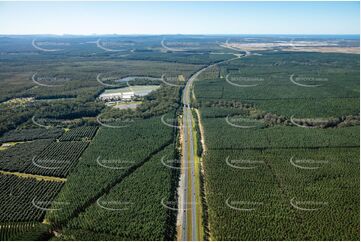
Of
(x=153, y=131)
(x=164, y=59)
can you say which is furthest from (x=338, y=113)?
(x=164, y=59)

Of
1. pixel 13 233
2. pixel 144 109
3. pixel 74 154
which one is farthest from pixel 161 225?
pixel 144 109

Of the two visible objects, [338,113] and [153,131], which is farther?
[338,113]

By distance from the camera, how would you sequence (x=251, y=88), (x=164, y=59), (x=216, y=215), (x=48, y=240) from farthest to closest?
(x=164, y=59) → (x=251, y=88) → (x=216, y=215) → (x=48, y=240)

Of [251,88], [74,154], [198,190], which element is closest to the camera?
[198,190]

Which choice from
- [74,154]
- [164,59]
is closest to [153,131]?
[74,154]

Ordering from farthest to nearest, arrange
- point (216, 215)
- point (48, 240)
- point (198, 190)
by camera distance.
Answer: point (198, 190), point (216, 215), point (48, 240)

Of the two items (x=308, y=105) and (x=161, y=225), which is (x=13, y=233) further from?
(x=308, y=105)

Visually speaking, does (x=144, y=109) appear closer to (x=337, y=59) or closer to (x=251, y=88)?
(x=251, y=88)

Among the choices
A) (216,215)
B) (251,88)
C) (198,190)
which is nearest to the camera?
(216,215)

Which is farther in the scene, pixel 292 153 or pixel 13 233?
pixel 292 153
